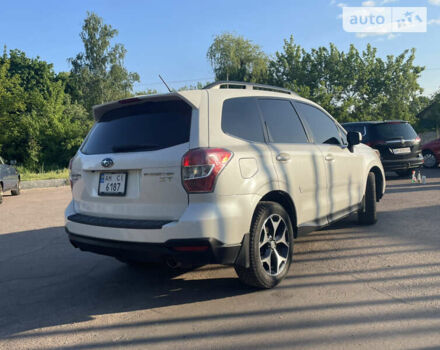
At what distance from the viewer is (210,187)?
2.96 m

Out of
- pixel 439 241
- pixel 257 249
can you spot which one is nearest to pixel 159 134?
pixel 257 249

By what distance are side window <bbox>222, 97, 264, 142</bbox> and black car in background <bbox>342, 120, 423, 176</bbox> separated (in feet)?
28.1

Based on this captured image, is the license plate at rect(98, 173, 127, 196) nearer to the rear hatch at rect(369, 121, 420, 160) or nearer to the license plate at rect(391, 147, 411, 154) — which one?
the rear hatch at rect(369, 121, 420, 160)

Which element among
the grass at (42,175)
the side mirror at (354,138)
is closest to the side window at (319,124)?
the side mirror at (354,138)

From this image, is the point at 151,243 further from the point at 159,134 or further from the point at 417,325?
the point at 417,325

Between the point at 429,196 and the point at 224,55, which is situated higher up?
the point at 224,55

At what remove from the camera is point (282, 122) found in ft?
13.2

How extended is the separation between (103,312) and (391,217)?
16.5 feet

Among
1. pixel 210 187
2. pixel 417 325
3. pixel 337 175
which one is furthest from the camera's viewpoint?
pixel 337 175

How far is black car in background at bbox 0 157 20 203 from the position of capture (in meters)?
11.5

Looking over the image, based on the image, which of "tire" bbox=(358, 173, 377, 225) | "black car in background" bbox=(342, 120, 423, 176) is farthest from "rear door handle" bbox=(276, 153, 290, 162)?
"black car in background" bbox=(342, 120, 423, 176)

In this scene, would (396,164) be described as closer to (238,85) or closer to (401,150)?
(401,150)

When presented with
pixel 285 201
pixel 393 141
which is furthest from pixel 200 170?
pixel 393 141

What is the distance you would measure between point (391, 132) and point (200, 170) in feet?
32.2
